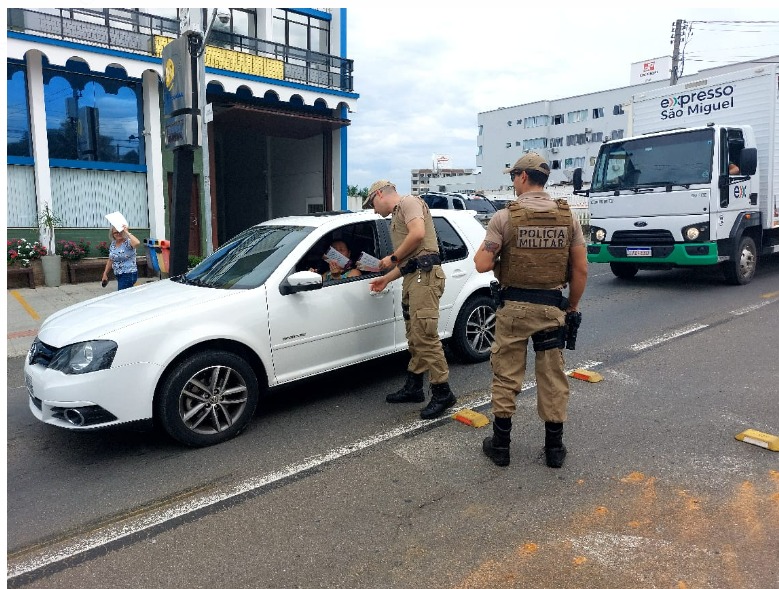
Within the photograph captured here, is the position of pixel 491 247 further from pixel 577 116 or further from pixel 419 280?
pixel 577 116

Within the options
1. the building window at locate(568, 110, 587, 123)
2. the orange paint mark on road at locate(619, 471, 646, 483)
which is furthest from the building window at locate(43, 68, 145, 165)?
the building window at locate(568, 110, 587, 123)

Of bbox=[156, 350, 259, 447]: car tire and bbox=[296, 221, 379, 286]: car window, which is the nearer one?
bbox=[156, 350, 259, 447]: car tire

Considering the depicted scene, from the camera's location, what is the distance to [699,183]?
9133 mm

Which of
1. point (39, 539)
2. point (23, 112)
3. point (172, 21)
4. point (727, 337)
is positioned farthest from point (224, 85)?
point (39, 539)

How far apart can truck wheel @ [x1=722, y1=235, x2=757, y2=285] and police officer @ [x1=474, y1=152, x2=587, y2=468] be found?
7.53m

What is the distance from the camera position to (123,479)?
3.69 meters

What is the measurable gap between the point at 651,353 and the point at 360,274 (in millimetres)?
3326

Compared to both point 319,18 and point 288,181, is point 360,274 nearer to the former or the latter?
point 319,18

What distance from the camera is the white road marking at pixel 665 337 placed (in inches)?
254

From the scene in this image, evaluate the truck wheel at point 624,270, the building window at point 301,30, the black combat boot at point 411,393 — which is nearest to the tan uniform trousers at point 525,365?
the black combat boot at point 411,393

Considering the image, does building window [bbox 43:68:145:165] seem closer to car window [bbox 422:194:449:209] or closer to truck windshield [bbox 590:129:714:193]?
car window [bbox 422:194:449:209]

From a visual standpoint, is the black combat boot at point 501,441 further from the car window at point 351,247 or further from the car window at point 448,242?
the car window at point 448,242

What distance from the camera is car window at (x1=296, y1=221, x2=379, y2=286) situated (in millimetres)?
4727

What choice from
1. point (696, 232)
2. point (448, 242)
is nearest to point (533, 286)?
point (448, 242)
